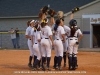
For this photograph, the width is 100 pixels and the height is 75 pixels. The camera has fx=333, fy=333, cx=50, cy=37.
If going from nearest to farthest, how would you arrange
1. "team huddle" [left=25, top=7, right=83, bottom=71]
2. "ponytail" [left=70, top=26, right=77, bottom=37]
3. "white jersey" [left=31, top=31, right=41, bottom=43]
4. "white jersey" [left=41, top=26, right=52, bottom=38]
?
"white jersey" [left=41, top=26, right=52, bottom=38]
"team huddle" [left=25, top=7, right=83, bottom=71]
"white jersey" [left=31, top=31, right=41, bottom=43]
"ponytail" [left=70, top=26, right=77, bottom=37]

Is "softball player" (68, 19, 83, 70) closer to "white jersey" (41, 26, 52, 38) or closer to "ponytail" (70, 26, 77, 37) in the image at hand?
"ponytail" (70, 26, 77, 37)

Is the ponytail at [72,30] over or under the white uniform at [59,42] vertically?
over

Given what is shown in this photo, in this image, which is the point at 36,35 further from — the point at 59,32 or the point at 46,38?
the point at 59,32

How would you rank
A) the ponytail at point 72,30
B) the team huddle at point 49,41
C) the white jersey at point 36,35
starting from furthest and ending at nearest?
the ponytail at point 72,30, the white jersey at point 36,35, the team huddle at point 49,41

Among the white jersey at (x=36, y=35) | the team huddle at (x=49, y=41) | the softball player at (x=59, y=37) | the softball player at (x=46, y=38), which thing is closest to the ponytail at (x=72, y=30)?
the team huddle at (x=49, y=41)

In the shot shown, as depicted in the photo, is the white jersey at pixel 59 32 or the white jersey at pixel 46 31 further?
the white jersey at pixel 59 32

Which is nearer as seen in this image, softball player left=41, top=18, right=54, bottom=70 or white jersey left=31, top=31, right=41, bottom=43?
softball player left=41, top=18, right=54, bottom=70

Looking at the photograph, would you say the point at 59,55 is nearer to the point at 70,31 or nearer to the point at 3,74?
the point at 70,31

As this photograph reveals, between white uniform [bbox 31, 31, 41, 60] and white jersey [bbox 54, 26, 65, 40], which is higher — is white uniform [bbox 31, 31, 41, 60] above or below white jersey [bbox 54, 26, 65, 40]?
below

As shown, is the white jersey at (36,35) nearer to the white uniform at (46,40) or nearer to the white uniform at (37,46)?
the white uniform at (37,46)

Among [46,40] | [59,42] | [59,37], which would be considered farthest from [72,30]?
[46,40]

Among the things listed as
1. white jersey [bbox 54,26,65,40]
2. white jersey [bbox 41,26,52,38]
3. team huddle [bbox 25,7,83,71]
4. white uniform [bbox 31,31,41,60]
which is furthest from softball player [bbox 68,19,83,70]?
white uniform [bbox 31,31,41,60]

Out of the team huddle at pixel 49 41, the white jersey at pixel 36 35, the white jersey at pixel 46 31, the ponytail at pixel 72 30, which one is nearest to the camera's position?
the white jersey at pixel 46 31

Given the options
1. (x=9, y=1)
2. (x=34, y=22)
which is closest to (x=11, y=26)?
(x=9, y=1)
